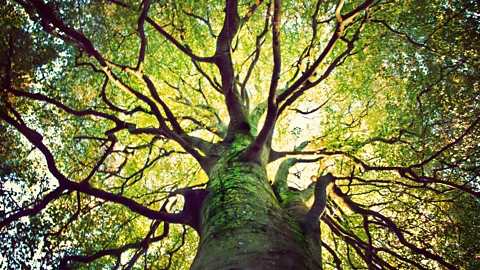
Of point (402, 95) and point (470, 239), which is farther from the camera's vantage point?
point (402, 95)

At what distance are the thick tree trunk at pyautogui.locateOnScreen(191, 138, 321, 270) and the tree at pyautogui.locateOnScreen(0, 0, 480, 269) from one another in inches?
0.6

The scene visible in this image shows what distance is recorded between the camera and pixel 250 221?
102 inches

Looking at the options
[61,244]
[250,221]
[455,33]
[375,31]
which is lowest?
[250,221]

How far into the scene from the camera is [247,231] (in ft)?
8.06

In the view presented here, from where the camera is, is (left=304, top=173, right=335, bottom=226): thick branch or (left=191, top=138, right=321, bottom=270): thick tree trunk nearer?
(left=191, top=138, right=321, bottom=270): thick tree trunk

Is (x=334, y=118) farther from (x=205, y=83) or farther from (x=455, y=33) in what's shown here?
(x=205, y=83)

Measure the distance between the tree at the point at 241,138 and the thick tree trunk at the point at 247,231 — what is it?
0.05 ft

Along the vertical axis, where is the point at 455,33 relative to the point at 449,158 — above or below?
above

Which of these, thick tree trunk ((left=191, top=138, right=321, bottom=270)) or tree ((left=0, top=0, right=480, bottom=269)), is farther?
tree ((left=0, top=0, right=480, bottom=269))

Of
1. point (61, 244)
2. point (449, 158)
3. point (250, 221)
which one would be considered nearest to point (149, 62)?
point (61, 244)

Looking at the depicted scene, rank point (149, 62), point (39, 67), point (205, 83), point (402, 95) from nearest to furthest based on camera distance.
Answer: point (39, 67)
point (402, 95)
point (149, 62)
point (205, 83)

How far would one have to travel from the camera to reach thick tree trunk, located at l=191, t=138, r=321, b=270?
219cm

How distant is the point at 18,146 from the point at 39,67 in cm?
130

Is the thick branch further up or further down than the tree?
further down
